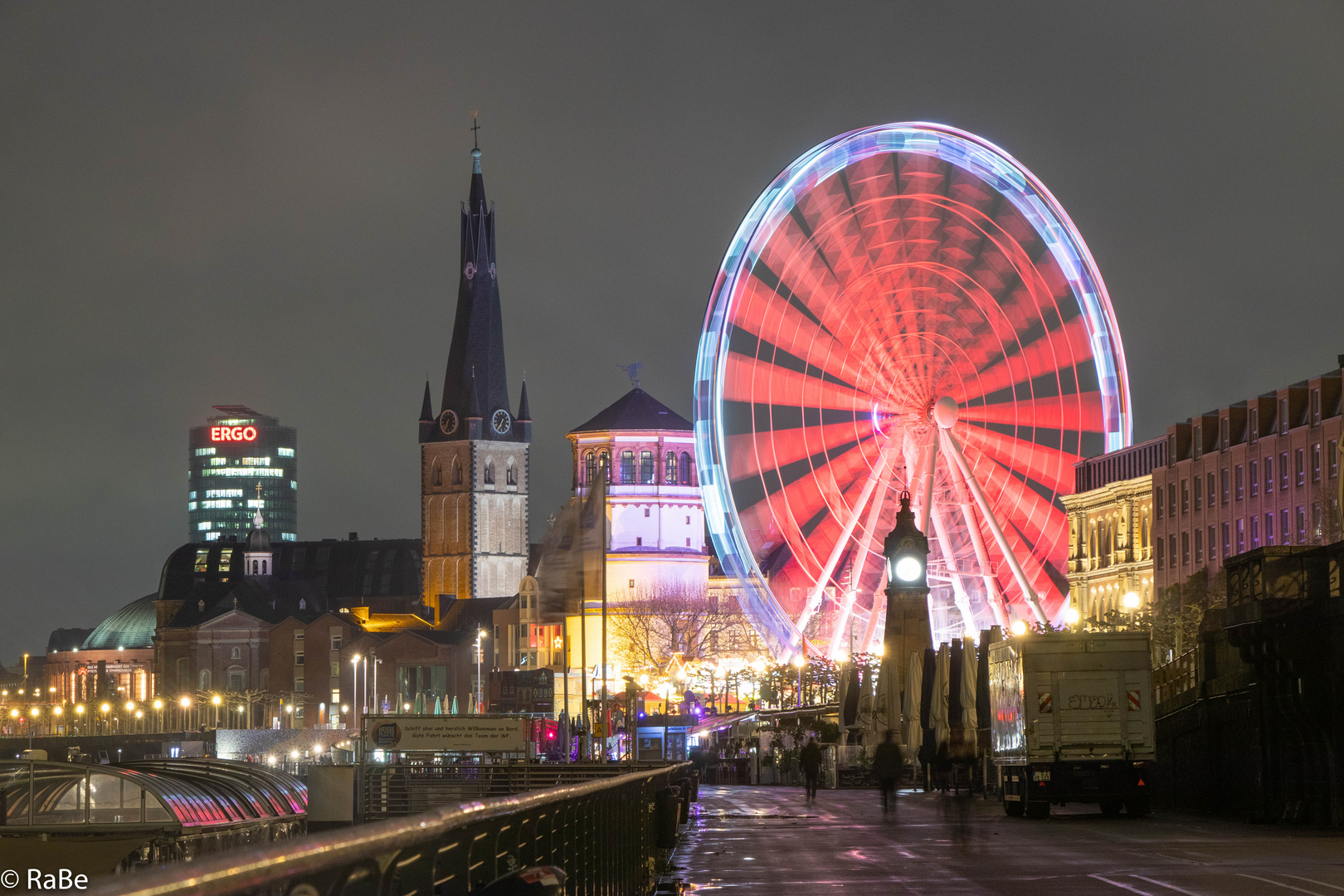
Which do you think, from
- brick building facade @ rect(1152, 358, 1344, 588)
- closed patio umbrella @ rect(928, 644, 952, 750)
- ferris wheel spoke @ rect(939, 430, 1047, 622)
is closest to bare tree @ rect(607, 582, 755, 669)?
brick building facade @ rect(1152, 358, 1344, 588)

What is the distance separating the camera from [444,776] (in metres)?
48.6

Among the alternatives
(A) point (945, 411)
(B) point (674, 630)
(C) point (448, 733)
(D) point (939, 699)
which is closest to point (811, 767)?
(D) point (939, 699)

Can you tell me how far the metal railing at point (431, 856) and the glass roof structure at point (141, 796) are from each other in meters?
31.0

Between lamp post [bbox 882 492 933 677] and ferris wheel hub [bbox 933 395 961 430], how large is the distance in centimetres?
274

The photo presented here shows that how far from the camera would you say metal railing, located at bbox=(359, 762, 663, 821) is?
45.1m

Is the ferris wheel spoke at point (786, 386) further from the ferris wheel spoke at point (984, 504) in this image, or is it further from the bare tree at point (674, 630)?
the bare tree at point (674, 630)

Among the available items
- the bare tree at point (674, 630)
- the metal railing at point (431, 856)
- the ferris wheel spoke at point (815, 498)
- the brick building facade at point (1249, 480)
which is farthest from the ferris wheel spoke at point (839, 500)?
the bare tree at point (674, 630)

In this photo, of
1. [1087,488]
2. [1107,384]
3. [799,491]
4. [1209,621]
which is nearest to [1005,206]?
[1107,384]

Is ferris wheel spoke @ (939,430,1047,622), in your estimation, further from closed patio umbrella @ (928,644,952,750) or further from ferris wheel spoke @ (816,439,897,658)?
closed patio umbrella @ (928,644,952,750)

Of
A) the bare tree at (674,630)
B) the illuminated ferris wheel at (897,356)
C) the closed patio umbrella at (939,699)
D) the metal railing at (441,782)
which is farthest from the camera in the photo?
the bare tree at (674,630)

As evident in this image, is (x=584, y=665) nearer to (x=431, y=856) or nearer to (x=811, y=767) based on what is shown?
(x=811, y=767)

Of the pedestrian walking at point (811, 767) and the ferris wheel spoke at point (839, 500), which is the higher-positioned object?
the ferris wheel spoke at point (839, 500)

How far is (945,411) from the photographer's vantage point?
61062 millimetres

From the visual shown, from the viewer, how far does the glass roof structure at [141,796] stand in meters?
45.8
